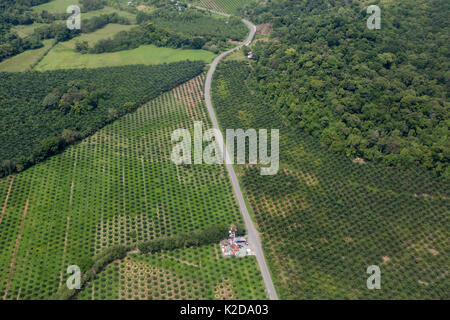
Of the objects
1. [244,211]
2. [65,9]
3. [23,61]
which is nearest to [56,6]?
[65,9]

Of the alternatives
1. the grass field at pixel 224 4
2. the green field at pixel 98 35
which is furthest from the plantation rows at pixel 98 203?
the grass field at pixel 224 4

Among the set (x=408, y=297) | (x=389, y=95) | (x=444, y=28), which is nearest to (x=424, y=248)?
(x=408, y=297)

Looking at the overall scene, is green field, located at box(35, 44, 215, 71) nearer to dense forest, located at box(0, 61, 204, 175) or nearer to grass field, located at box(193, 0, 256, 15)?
dense forest, located at box(0, 61, 204, 175)

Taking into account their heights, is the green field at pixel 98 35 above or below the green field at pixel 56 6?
below

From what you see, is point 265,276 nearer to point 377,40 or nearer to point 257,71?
point 257,71

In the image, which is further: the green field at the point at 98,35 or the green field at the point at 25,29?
the green field at the point at 25,29

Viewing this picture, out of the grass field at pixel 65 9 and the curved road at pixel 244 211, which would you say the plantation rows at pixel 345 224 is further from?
the grass field at pixel 65 9
